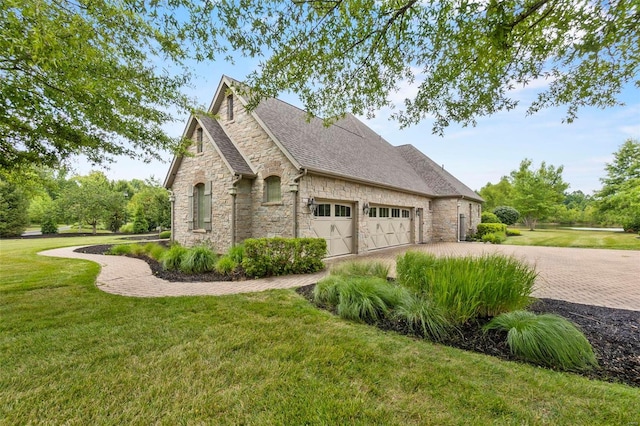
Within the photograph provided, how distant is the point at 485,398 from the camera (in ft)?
7.74

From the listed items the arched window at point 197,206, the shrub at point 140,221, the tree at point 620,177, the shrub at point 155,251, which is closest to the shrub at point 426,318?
the shrub at point 155,251

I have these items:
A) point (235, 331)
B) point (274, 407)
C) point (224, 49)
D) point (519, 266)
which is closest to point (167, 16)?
point (224, 49)

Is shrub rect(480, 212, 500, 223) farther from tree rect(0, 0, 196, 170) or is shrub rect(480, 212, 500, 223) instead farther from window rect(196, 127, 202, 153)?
tree rect(0, 0, 196, 170)

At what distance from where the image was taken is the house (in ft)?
31.1

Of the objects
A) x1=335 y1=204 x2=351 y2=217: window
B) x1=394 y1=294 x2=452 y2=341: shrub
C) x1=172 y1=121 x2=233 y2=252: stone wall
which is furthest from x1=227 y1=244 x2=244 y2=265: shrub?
x1=394 y1=294 x2=452 y2=341: shrub

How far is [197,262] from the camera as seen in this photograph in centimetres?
792

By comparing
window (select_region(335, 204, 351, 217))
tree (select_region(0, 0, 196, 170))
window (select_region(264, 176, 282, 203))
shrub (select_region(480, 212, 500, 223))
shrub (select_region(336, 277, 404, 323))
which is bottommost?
shrub (select_region(336, 277, 404, 323))

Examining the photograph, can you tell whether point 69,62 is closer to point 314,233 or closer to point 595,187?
point 314,233

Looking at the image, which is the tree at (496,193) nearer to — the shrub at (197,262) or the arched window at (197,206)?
the arched window at (197,206)

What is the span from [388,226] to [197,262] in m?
9.65

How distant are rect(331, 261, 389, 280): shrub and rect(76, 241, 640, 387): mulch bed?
2.23 metres

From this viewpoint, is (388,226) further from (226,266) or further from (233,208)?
(226,266)

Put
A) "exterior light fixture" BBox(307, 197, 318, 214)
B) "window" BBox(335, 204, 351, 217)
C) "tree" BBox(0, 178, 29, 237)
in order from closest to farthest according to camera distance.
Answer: "exterior light fixture" BBox(307, 197, 318, 214) → "window" BBox(335, 204, 351, 217) → "tree" BBox(0, 178, 29, 237)

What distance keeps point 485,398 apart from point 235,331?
2974mm
